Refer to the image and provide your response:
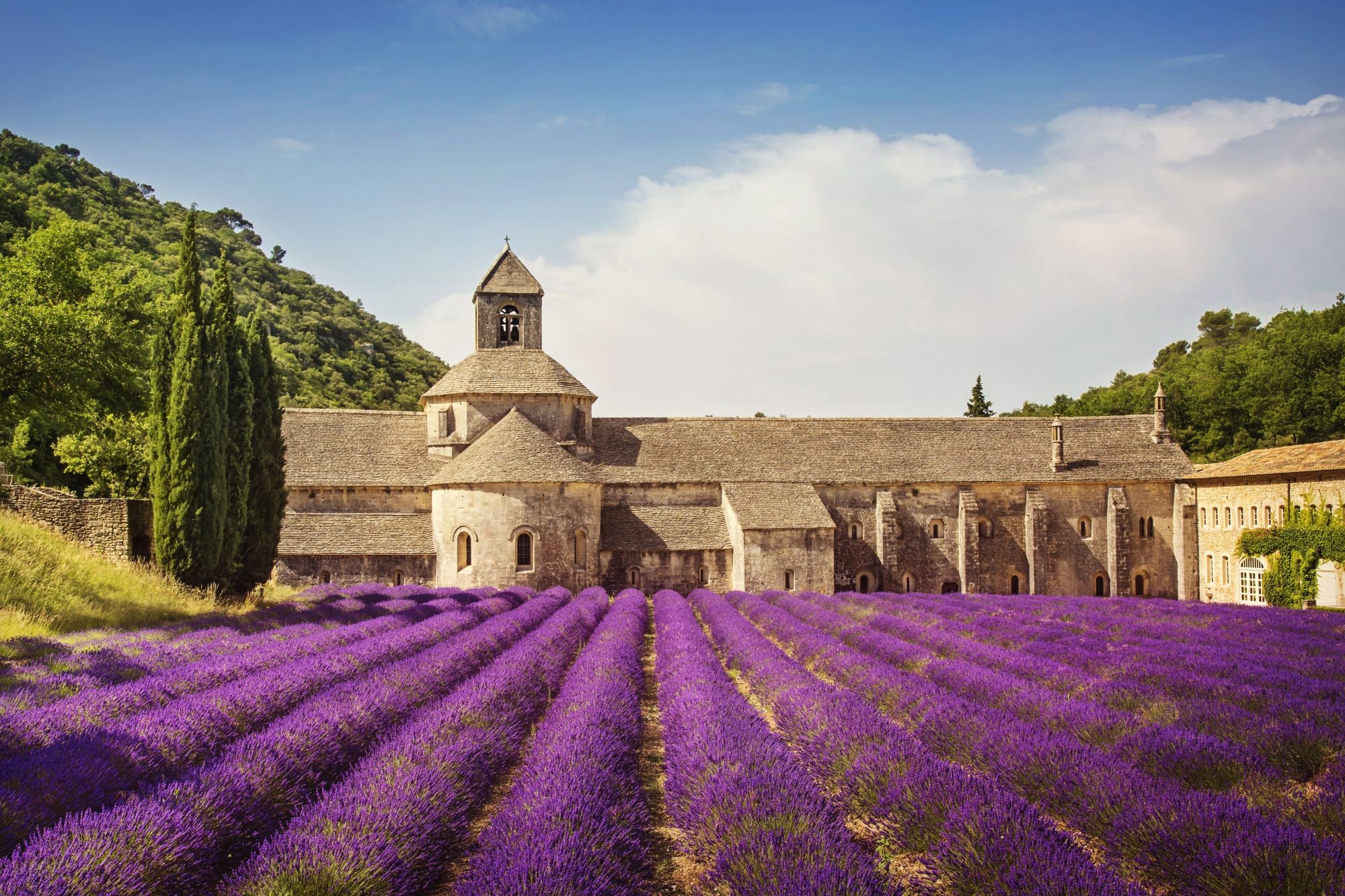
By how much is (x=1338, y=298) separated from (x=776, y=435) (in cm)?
5578

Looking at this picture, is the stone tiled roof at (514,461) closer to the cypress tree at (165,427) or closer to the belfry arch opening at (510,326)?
the belfry arch opening at (510,326)

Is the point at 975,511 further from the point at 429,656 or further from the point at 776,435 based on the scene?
the point at 429,656

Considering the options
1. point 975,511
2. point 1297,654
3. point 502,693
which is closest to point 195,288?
point 502,693

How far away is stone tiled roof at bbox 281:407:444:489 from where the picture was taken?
115ft

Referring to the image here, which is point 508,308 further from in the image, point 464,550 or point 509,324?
point 464,550

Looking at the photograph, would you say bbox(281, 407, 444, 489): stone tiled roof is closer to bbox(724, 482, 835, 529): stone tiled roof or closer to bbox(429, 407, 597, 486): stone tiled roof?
bbox(429, 407, 597, 486): stone tiled roof

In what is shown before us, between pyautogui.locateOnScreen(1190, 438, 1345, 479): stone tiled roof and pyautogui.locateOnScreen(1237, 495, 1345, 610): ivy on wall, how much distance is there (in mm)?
1349

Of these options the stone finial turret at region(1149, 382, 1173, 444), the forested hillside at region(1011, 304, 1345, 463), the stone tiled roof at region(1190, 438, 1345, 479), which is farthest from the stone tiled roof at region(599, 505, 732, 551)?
the forested hillside at region(1011, 304, 1345, 463)

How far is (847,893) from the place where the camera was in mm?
5441

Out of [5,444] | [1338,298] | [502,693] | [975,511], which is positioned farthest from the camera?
[1338,298]

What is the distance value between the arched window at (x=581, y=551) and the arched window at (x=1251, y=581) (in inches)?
1081

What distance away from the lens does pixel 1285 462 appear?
35969 mm

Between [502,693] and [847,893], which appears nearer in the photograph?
[847,893]

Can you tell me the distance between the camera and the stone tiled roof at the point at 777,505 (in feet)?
112
